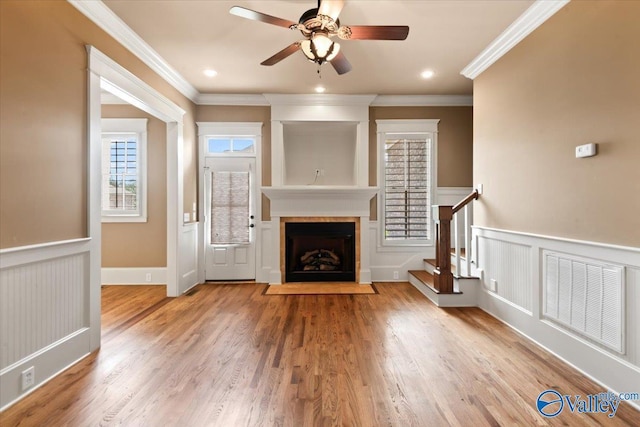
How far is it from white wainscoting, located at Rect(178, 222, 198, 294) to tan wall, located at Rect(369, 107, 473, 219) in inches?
115

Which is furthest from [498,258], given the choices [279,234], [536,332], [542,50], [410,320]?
[279,234]

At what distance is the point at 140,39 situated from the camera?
10.7ft

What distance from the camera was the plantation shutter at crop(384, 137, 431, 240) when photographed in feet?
17.1

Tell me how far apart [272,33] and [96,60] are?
1.59 m

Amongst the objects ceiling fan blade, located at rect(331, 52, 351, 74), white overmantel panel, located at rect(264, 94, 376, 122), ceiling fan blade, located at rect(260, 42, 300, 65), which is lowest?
ceiling fan blade, located at rect(331, 52, 351, 74)

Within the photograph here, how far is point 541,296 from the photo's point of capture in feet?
9.29

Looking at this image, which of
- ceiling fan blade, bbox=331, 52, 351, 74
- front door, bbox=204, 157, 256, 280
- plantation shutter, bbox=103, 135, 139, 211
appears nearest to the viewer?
ceiling fan blade, bbox=331, 52, 351, 74

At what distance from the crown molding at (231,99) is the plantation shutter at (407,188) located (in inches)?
86.4

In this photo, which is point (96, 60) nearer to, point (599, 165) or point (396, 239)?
point (599, 165)

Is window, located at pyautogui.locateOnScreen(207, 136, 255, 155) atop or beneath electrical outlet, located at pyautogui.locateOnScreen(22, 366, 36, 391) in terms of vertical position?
atop

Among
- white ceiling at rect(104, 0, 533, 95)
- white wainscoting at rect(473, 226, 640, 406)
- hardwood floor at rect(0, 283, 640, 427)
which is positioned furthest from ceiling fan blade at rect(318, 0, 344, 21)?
hardwood floor at rect(0, 283, 640, 427)

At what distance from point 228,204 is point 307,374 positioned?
11.2ft

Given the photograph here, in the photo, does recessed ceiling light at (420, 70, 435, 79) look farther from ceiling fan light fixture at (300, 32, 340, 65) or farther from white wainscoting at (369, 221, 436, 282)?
white wainscoting at (369, 221, 436, 282)

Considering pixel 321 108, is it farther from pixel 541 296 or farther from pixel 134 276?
pixel 134 276
